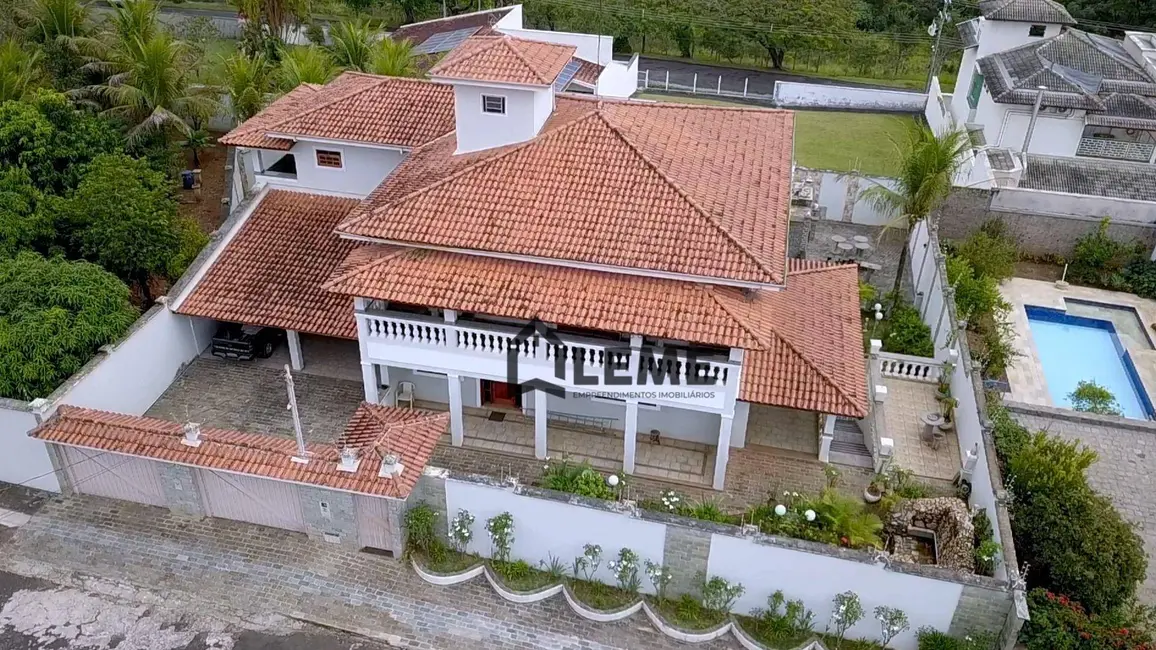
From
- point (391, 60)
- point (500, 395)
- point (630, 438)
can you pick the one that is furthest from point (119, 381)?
point (391, 60)

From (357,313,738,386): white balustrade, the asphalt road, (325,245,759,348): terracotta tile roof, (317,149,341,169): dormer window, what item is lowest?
the asphalt road

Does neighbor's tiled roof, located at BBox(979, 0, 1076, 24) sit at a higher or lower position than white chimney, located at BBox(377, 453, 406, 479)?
higher

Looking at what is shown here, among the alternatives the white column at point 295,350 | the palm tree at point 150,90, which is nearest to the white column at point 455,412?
the white column at point 295,350

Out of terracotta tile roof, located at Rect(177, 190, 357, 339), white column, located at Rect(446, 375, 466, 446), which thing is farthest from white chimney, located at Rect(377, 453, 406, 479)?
terracotta tile roof, located at Rect(177, 190, 357, 339)

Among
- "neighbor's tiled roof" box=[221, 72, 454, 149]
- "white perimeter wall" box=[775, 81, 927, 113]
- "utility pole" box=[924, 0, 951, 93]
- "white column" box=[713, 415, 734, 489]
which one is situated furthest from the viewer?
"white perimeter wall" box=[775, 81, 927, 113]

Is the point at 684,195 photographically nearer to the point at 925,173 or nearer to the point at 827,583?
the point at 827,583

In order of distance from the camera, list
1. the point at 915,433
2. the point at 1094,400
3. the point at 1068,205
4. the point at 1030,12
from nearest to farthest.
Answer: the point at 915,433 < the point at 1094,400 < the point at 1068,205 < the point at 1030,12

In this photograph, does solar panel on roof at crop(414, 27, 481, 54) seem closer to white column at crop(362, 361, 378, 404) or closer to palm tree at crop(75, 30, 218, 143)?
palm tree at crop(75, 30, 218, 143)

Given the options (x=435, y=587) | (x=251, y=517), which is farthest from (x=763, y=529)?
(x=251, y=517)
